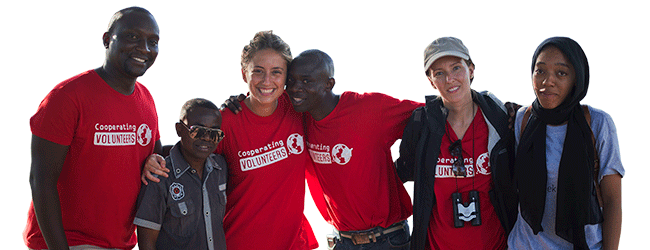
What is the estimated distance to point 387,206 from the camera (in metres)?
3.91

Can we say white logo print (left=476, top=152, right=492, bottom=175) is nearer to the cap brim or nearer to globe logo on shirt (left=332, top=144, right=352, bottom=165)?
the cap brim

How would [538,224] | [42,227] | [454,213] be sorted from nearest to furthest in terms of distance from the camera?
[42,227]
[538,224]
[454,213]

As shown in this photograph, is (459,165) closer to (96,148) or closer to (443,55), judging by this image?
(443,55)

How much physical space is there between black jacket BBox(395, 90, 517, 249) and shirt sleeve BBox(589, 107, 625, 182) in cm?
61

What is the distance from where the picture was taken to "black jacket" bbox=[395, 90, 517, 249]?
345 cm

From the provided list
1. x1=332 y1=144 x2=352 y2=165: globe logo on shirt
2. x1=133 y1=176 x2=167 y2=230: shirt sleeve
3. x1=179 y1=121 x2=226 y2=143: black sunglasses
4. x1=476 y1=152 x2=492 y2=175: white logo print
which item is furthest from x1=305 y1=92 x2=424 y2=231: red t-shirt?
x1=133 y1=176 x2=167 y2=230: shirt sleeve

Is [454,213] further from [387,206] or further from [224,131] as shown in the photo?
[224,131]

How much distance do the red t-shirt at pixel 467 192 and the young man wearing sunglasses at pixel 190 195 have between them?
66.4 inches

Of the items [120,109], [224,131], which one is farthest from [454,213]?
[120,109]

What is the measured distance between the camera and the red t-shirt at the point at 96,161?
9.96 ft

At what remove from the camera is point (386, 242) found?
388 centimetres

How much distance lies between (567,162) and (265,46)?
2454 millimetres

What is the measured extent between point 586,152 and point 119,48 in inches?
126

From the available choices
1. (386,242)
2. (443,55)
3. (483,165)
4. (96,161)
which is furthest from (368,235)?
(96,161)
